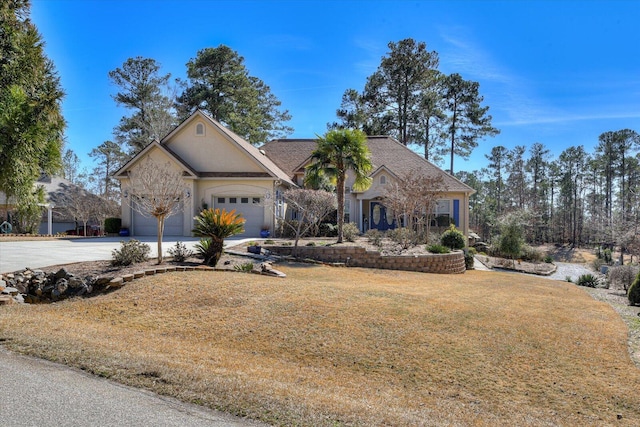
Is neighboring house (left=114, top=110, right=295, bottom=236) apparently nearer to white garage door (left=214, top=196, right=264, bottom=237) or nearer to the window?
white garage door (left=214, top=196, right=264, bottom=237)

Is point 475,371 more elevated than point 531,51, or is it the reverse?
point 531,51

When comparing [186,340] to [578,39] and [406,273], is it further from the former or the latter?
[578,39]

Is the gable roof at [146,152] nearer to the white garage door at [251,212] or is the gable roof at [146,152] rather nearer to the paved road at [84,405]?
the white garage door at [251,212]

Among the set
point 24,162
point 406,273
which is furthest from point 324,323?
point 24,162

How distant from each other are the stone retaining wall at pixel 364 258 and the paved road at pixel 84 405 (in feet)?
38.5

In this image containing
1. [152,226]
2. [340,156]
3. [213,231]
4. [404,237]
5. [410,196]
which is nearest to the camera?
[213,231]

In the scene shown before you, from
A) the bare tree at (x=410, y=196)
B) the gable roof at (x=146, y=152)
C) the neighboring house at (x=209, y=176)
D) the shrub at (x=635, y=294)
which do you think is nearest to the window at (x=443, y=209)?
the bare tree at (x=410, y=196)

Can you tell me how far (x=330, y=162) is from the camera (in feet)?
61.2

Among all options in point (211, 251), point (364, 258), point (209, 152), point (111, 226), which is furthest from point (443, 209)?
point (111, 226)

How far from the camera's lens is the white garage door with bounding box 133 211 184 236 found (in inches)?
898

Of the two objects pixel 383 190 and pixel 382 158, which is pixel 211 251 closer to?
pixel 383 190

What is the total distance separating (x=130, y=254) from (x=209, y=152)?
1350 centimetres

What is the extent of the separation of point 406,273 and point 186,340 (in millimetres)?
10347

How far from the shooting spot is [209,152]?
2319 centimetres
